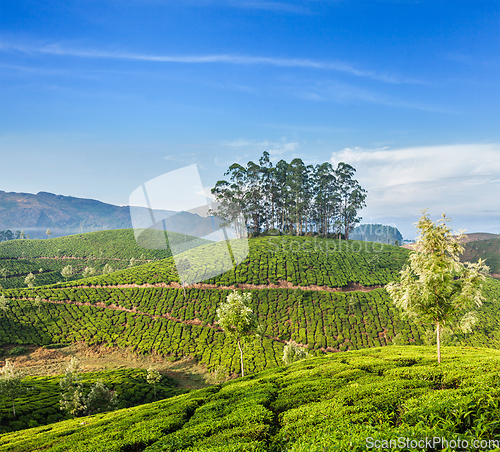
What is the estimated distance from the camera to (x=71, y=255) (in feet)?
320

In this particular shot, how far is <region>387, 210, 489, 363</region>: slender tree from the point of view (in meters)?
13.2

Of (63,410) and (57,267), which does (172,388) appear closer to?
(63,410)

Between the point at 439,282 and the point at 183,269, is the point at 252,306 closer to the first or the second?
the point at 183,269

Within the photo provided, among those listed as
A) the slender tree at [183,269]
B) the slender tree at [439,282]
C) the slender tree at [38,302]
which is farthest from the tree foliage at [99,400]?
the slender tree at [38,302]

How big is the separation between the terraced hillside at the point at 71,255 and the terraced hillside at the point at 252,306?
3274 centimetres

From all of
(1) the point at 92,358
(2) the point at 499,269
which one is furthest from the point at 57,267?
(2) the point at 499,269

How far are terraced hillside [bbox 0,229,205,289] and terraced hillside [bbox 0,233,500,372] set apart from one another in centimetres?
3274

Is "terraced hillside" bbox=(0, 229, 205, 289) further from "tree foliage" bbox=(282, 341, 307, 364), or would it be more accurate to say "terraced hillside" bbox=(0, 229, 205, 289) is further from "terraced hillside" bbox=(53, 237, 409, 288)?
"tree foliage" bbox=(282, 341, 307, 364)

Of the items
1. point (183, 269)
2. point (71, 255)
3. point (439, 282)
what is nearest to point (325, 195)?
point (183, 269)

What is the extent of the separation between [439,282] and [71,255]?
11972cm

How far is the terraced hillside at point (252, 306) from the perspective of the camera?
37.6 metres

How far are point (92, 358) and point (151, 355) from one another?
934 centimetres

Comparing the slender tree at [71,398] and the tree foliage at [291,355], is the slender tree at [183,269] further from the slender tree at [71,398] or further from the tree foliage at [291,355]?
the tree foliage at [291,355]

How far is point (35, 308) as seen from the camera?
46.2 meters
